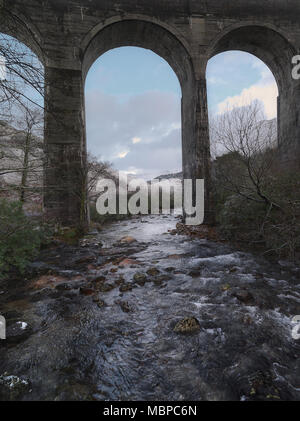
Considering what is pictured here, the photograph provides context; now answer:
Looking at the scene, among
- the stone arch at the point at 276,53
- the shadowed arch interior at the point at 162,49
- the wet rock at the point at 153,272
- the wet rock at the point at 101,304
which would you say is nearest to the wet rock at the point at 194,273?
the wet rock at the point at 153,272

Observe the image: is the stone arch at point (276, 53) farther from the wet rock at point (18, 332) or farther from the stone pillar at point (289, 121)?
the wet rock at point (18, 332)

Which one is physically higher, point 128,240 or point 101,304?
point 128,240

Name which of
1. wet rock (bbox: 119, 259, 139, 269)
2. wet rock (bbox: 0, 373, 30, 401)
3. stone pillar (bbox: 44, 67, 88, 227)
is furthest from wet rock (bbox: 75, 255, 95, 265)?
wet rock (bbox: 0, 373, 30, 401)

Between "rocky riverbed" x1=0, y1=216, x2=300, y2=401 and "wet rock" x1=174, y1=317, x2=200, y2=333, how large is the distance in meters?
0.01

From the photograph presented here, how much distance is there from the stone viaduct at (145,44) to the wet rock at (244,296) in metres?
5.98

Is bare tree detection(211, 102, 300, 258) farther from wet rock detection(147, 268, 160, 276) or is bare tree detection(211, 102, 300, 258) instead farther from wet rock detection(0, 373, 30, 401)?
wet rock detection(0, 373, 30, 401)

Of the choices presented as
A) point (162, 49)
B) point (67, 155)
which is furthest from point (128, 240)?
point (162, 49)

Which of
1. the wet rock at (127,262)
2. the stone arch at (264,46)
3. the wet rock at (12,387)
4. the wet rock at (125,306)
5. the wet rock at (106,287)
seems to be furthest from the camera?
the stone arch at (264,46)

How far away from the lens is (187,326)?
2568mm

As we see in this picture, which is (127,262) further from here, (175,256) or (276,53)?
(276,53)

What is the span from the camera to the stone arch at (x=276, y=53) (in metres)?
9.20

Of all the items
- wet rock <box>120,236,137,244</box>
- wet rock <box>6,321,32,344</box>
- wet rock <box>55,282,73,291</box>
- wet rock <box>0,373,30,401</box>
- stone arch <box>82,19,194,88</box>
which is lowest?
wet rock <box>0,373,30,401</box>

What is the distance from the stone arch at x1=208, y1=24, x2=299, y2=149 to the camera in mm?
9203

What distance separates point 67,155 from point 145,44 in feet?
21.0
